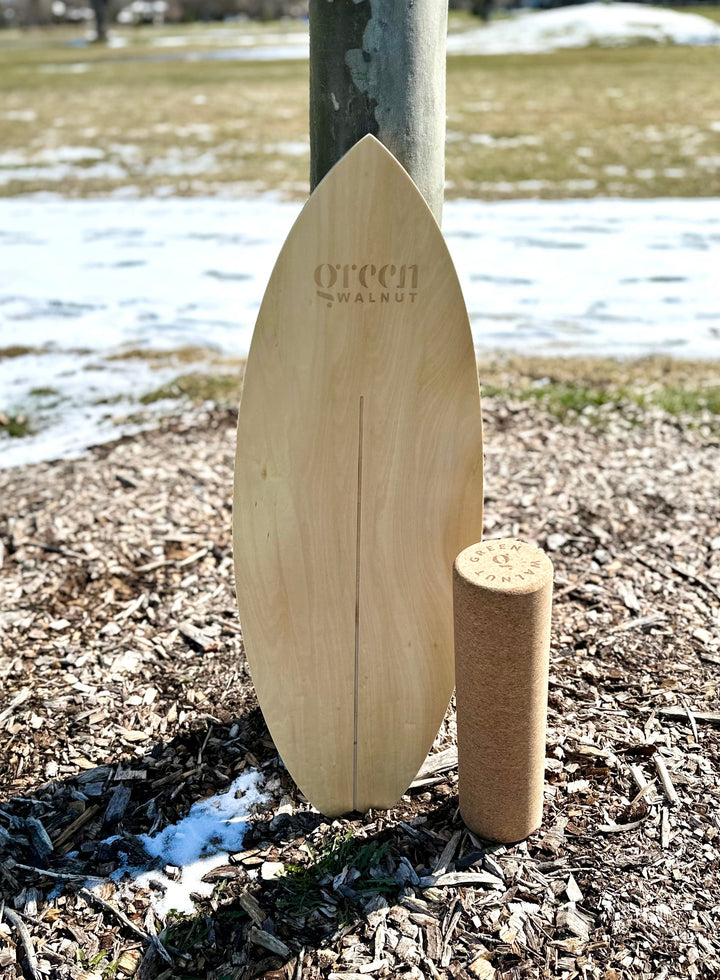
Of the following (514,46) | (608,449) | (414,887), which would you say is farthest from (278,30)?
(414,887)

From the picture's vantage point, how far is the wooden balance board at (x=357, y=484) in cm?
216

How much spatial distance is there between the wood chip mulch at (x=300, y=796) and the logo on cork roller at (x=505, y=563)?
77 centimetres

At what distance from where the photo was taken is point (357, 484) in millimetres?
2379

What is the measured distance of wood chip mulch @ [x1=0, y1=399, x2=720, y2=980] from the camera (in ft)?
7.24

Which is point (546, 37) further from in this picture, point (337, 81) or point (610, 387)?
point (337, 81)

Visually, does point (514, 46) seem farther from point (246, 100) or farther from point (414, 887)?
point (414, 887)

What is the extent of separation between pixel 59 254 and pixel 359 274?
738cm

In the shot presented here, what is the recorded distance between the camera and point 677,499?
13.9 ft

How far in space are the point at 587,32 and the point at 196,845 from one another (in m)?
31.3

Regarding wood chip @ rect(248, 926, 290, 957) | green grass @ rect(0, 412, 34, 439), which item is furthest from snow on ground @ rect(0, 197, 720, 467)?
wood chip @ rect(248, 926, 290, 957)

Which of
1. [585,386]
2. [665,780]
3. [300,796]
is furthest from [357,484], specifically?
[585,386]

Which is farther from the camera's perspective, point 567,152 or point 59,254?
point 567,152

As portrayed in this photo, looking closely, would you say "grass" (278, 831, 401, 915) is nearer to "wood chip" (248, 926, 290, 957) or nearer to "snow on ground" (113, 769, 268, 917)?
"wood chip" (248, 926, 290, 957)

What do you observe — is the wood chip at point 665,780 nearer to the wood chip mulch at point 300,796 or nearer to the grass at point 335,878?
the wood chip mulch at point 300,796
